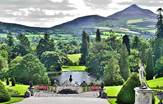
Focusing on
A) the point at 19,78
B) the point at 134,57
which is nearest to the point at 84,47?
the point at 134,57

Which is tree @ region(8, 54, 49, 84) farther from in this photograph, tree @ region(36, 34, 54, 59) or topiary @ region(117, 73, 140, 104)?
tree @ region(36, 34, 54, 59)

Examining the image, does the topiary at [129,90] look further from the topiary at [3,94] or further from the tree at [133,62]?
the tree at [133,62]

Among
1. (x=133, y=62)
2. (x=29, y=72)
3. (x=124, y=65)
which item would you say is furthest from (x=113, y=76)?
(x=133, y=62)

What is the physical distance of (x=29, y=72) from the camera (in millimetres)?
92938

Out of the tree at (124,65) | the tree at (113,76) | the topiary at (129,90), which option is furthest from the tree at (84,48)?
the topiary at (129,90)

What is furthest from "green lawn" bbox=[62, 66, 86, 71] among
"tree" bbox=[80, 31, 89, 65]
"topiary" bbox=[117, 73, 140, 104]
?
Answer: "topiary" bbox=[117, 73, 140, 104]

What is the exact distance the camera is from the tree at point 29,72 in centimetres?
9262

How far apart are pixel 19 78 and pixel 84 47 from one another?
65.8 m

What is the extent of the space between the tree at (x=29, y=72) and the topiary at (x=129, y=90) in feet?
93.2

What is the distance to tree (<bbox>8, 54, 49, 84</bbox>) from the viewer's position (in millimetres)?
92625

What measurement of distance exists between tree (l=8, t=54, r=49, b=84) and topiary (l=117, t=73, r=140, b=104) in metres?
28.4

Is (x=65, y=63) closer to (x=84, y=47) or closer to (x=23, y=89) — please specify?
(x=84, y=47)

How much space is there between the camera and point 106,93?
77312 mm

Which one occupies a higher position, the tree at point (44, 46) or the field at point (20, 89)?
the tree at point (44, 46)
